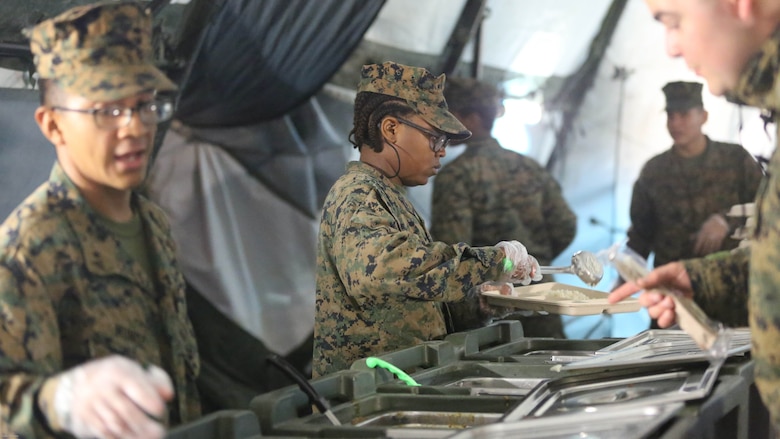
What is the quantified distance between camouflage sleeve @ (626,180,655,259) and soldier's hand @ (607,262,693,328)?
2702 mm

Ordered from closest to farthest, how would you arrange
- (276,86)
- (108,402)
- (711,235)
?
(108,402)
(276,86)
(711,235)

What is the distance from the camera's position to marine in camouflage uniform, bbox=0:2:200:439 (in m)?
1.20

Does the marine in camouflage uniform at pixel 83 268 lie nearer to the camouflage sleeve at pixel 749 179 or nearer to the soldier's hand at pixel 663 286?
the soldier's hand at pixel 663 286

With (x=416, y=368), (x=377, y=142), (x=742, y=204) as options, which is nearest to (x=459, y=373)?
(x=416, y=368)

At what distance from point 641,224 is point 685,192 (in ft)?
0.86

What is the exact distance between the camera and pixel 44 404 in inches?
46.6

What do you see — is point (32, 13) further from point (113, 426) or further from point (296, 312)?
point (296, 312)

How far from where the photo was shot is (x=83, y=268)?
1284mm

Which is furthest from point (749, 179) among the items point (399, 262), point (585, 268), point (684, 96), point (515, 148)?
point (399, 262)

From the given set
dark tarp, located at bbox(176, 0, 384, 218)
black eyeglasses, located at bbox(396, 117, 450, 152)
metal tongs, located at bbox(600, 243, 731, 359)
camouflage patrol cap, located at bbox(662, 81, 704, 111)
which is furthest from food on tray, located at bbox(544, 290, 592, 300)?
camouflage patrol cap, located at bbox(662, 81, 704, 111)

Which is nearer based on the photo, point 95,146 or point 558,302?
point 95,146

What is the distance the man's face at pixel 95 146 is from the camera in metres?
1.30

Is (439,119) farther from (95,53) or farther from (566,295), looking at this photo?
(95,53)

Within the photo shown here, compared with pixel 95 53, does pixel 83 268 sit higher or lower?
lower
